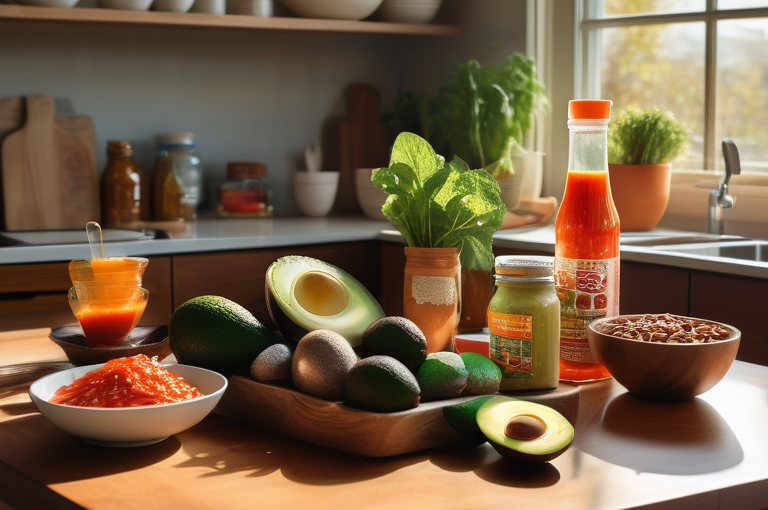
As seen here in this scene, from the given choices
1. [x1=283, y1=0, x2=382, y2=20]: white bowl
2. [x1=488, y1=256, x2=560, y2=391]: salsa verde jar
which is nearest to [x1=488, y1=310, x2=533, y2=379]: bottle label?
[x1=488, y1=256, x2=560, y2=391]: salsa verde jar

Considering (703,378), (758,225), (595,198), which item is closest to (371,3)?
(758,225)

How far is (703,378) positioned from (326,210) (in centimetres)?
229

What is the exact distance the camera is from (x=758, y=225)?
2303mm

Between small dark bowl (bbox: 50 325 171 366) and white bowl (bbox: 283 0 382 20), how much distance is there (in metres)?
1.97

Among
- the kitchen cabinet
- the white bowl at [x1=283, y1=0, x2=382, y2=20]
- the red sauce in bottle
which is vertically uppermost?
the white bowl at [x1=283, y1=0, x2=382, y2=20]

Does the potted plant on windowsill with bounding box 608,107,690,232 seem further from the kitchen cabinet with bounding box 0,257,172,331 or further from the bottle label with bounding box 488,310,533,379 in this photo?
the bottle label with bounding box 488,310,533,379

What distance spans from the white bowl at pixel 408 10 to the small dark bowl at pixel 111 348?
7.06 ft

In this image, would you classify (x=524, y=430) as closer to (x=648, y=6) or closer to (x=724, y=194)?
(x=724, y=194)

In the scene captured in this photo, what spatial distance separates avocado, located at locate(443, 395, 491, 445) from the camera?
2.48ft

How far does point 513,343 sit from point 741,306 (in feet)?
3.16

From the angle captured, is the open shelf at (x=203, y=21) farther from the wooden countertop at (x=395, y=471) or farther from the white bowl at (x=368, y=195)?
the wooden countertop at (x=395, y=471)

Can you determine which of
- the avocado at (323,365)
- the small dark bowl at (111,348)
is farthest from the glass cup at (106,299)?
the avocado at (323,365)

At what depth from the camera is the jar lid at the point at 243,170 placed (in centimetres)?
302

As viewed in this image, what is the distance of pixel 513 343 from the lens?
0.89 metres
